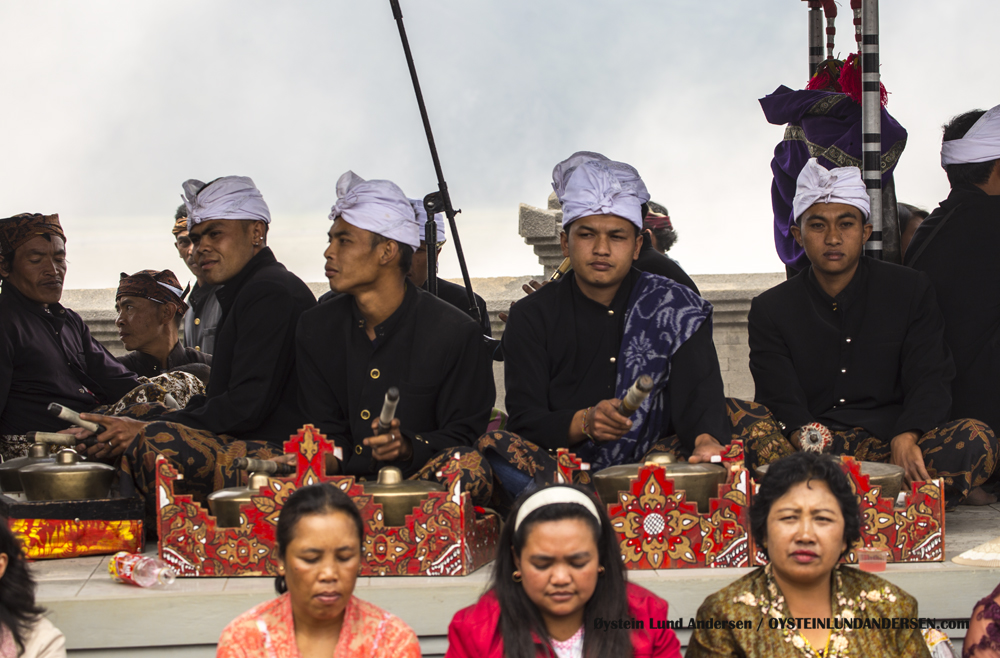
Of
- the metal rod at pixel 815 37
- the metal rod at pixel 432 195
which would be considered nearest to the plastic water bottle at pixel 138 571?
the metal rod at pixel 432 195

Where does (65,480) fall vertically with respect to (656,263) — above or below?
below

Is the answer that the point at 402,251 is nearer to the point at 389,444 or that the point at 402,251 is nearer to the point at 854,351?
the point at 389,444

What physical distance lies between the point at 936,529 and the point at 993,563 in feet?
0.55

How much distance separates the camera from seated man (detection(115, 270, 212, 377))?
4941 mm

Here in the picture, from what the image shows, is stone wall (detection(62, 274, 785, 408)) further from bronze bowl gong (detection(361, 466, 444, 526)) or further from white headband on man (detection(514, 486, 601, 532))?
→ white headband on man (detection(514, 486, 601, 532))

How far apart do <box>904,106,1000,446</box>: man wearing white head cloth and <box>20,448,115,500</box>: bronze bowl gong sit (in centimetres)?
293

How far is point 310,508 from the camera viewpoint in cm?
244

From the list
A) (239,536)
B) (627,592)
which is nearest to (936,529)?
(627,592)

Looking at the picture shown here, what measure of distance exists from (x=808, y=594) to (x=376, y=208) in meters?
1.96

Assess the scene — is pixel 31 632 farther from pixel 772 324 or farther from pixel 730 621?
pixel 772 324

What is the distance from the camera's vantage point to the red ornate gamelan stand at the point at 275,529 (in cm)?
305

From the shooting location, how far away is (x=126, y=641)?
112 inches

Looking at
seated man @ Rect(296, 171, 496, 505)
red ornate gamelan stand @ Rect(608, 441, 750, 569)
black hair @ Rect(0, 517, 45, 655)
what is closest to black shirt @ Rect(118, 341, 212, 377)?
seated man @ Rect(296, 171, 496, 505)

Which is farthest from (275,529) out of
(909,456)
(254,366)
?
(909,456)
